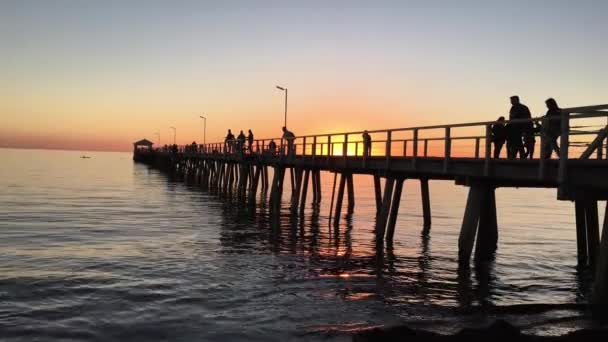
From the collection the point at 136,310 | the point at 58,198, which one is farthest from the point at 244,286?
the point at 58,198

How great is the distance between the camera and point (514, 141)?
42.7ft

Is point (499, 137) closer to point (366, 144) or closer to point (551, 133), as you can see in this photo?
point (551, 133)

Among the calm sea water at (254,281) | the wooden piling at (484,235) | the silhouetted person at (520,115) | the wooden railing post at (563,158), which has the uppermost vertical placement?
the silhouetted person at (520,115)

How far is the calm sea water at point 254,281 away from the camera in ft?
30.9

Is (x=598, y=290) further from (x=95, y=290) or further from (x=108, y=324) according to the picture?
(x=95, y=290)

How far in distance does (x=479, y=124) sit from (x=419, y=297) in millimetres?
4253

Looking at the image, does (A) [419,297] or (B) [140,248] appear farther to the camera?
(B) [140,248]

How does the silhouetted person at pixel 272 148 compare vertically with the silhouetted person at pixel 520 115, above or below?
below

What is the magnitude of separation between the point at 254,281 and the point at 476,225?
5.66 metres

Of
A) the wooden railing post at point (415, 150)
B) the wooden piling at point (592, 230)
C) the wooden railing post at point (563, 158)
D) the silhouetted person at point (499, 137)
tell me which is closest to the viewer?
the wooden railing post at point (563, 158)

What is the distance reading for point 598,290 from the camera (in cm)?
930

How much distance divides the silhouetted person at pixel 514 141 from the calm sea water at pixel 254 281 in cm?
303

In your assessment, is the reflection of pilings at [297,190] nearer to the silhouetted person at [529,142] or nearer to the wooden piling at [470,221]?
the wooden piling at [470,221]

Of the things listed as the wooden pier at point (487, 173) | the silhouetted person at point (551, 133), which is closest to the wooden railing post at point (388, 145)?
the wooden pier at point (487, 173)
